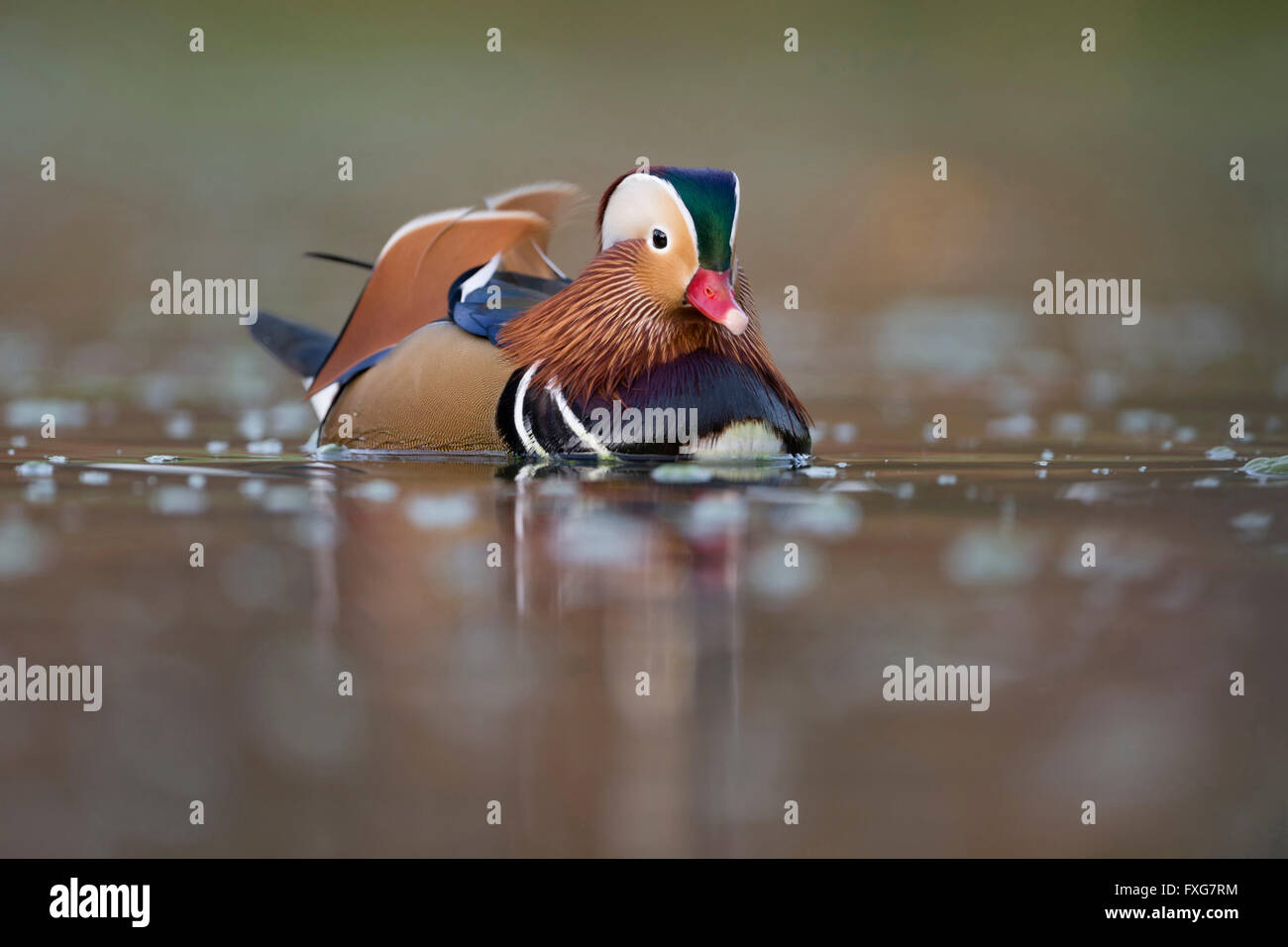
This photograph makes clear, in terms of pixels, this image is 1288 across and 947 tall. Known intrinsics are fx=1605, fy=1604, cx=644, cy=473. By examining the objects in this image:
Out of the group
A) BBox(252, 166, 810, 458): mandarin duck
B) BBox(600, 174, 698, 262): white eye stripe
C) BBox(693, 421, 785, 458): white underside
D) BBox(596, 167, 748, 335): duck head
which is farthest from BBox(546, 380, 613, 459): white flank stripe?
BBox(600, 174, 698, 262): white eye stripe

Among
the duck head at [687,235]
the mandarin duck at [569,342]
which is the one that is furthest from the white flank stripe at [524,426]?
the duck head at [687,235]

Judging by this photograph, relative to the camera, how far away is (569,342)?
4949mm

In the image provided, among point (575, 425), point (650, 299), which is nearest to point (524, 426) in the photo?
point (575, 425)

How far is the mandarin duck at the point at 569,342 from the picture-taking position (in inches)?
185

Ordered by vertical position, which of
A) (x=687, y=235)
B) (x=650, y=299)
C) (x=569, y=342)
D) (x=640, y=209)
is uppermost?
(x=640, y=209)

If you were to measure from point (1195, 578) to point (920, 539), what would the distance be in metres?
0.62

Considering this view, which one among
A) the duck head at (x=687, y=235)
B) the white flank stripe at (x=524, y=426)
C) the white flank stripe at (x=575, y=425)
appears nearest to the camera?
the duck head at (x=687, y=235)

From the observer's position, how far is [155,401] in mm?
6887

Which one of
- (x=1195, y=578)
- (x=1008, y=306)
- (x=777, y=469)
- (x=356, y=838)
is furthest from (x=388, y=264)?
(x=1008, y=306)

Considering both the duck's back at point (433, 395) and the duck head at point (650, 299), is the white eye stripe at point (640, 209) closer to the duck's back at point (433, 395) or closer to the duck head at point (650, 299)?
the duck head at point (650, 299)

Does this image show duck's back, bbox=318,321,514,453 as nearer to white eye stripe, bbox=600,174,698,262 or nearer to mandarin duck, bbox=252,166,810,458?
mandarin duck, bbox=252,166,810,458

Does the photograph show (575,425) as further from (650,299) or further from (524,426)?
(650,299)

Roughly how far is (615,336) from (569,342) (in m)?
0.15

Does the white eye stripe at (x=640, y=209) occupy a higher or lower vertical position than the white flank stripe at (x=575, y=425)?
higher
